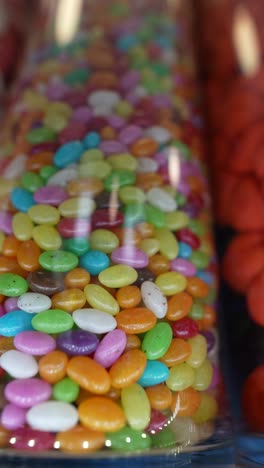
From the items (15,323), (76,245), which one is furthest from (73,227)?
(15,323)

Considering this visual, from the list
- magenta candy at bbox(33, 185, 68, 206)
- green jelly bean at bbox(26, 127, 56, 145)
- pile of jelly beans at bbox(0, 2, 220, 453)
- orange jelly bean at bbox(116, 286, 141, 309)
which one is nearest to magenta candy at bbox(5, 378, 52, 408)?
pile of jelly beans at bbox(0, 2, 220, 453)

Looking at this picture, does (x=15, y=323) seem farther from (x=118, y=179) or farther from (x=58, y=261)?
(x=118, y=179)

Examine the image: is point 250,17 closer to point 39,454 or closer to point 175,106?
point 175,106

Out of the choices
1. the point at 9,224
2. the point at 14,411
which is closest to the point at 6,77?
the point at 9,224

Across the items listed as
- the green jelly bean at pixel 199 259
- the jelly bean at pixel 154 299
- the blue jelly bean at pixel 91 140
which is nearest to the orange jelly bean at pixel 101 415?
the jelly bean at pixel 154 299

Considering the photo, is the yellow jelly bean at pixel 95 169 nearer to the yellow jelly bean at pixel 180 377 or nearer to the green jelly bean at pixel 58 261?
the green jelly bean at pixel 58 261

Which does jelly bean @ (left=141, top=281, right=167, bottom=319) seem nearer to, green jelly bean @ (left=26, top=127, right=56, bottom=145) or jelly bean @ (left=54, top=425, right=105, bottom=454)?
jelly bean @ (left=54, top=425, right=105, bottom=454)
